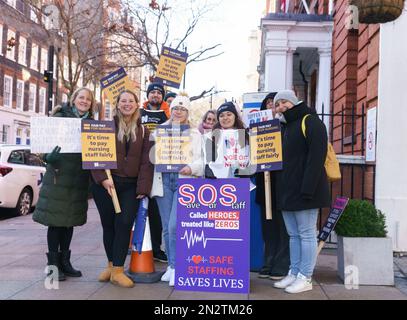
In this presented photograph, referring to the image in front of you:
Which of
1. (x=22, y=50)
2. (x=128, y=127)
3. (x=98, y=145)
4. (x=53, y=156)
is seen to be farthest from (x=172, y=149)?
(x=22, y=50)

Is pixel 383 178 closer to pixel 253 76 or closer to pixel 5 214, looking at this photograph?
pixel 5 214

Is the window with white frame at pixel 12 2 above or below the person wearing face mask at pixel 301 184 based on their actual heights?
above

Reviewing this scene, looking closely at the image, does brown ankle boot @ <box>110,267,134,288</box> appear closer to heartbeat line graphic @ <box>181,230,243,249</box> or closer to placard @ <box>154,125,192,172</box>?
heartbeat line graphic @ <box>181,230,243,249</box>

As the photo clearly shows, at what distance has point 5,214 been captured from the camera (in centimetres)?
1222

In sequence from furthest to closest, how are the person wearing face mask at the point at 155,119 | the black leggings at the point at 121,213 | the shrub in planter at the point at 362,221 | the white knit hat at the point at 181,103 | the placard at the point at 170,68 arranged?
the placard at the point at 170,68 < the person wearing face mask at the point at 155,119 < the shrub in planter at the point at 362,221 < the white knit hat at the point at 181,103 < the black leggings at the point at 121,213

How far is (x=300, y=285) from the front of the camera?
193 inches

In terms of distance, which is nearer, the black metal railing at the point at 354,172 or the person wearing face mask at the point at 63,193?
the person wearing face mask at the point at 63,193

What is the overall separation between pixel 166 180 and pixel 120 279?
3.55ft

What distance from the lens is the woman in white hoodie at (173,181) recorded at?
5059 mm

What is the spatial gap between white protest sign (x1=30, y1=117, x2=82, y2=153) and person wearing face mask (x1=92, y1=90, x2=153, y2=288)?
15.7 inches

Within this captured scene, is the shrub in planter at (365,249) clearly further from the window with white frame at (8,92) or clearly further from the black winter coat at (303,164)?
the window with white frame at (8,92)

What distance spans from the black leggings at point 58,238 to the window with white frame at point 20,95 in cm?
3363

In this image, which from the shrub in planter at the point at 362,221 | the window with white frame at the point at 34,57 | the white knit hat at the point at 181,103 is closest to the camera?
the white knit hat at the point at 181,103

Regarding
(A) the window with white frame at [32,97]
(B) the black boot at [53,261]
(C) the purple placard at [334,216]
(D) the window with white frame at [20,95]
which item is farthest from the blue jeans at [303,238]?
(A) the window with white frame at [32,97]
